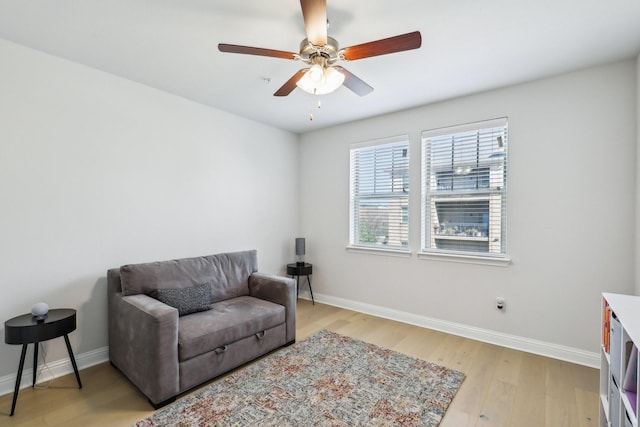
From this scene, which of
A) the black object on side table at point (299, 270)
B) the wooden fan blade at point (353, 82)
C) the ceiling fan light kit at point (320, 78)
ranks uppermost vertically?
the wooden fan blade at point (353, 82)

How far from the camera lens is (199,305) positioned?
2643mm

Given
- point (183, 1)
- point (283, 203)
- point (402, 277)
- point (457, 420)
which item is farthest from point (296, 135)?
point (457, 420)

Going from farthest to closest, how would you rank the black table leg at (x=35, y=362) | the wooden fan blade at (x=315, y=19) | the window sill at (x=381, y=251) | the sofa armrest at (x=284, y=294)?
the window sill at (x=381, y=251)
the sofa armrest at (x=284, y=294)
the black table leg at (x=35, y=362)
the wooden fan blade at (x=315, y=19)

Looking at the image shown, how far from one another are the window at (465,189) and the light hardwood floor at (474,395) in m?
1.01

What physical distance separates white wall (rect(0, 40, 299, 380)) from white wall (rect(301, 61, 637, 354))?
2.40 meters

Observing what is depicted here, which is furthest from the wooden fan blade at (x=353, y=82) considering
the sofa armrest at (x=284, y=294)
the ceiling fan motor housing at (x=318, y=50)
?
the sofa armrest at (x=284, y=294)

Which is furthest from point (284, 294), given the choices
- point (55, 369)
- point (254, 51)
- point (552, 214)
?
point (552, 214)

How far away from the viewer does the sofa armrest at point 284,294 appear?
295 cm

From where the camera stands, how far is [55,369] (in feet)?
7.86

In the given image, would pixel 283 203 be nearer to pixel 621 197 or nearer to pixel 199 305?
pixel 199 305

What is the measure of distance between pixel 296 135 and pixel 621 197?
374 cm

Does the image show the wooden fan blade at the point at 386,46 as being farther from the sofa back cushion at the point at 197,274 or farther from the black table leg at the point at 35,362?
the black table leg at the point at 35,362

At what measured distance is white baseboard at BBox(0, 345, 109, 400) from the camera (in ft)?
7.19

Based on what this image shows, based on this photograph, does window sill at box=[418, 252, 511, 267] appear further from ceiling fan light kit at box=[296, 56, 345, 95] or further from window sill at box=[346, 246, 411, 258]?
ceiling fan light kit at box=[296, 56, 345, 95]
